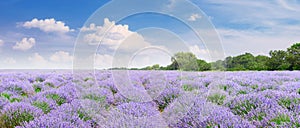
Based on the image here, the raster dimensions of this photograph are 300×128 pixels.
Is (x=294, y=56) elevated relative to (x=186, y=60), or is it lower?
elevated

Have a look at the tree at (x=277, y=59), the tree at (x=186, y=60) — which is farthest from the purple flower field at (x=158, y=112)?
the tree at (x=277, y=59)

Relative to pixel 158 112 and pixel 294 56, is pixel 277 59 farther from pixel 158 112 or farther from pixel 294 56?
pixel 158 112

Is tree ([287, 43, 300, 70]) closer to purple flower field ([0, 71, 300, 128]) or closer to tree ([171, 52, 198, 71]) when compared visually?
tree ([171, 52, 198, 71])

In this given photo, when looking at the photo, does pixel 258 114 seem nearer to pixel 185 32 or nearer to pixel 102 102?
pixel 102 102

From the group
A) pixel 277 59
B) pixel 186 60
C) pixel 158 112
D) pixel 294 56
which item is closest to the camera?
pixel 158 112

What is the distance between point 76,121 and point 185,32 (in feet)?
12.4

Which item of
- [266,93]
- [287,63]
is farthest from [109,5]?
[287,63]

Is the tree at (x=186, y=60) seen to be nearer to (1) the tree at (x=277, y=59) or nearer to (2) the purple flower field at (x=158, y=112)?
(2) the purple flower field at (x=158, y=112)

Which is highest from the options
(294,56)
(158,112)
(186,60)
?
(294,56)

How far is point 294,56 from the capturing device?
27.5 m

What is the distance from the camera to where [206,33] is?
18.4 feet

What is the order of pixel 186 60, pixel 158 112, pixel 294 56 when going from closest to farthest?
pixel 158 112 → pixel 186 60 → pixel 294 56

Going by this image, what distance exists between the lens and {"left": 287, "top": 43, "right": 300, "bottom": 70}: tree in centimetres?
2675

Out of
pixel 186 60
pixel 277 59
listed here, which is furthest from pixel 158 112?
pixel 277 59
